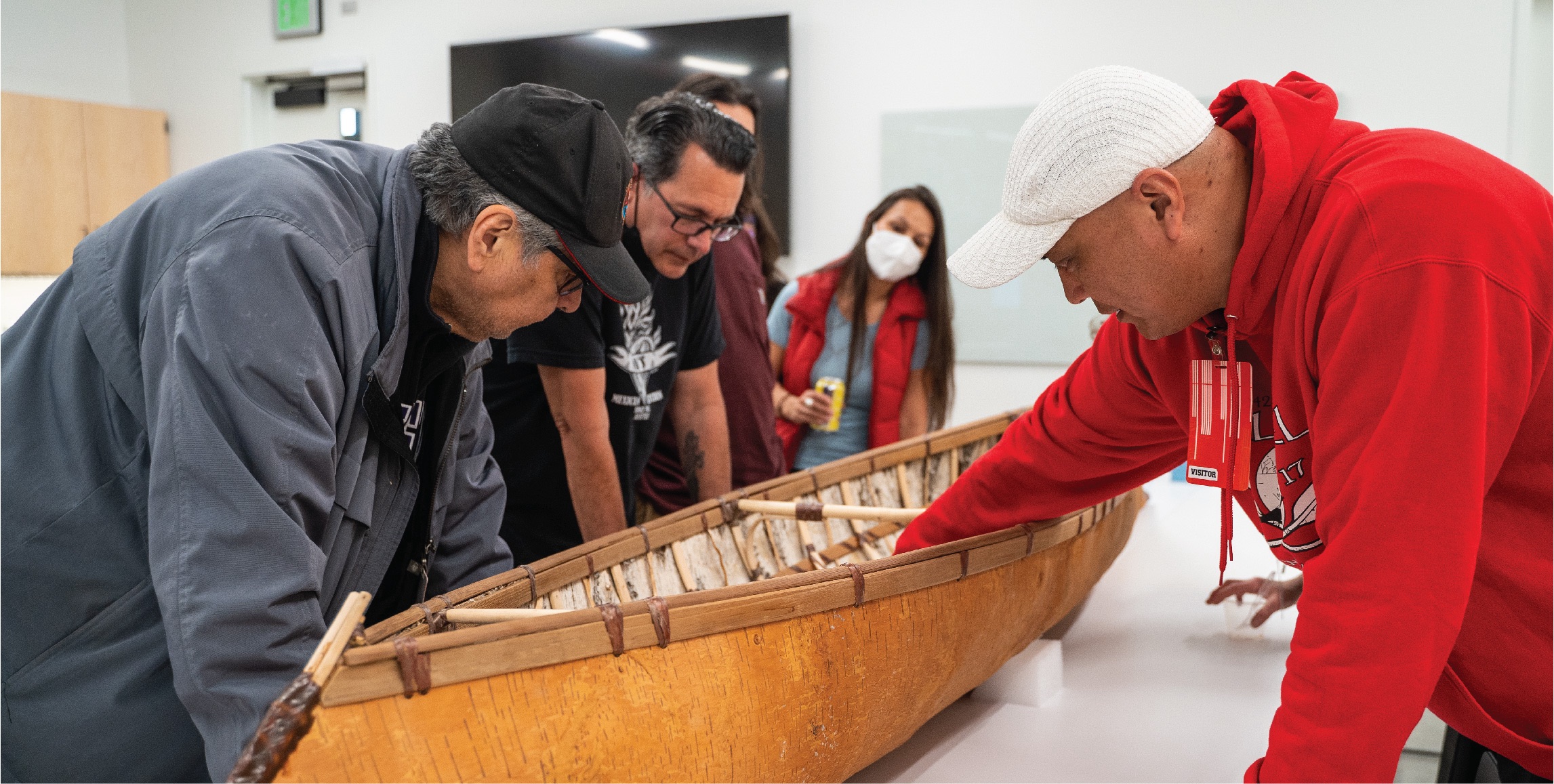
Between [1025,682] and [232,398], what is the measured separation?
1393mm

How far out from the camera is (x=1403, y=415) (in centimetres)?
88

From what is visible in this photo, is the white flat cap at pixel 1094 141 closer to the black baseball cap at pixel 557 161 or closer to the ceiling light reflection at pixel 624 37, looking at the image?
the black baseball cap at pixel 557 161

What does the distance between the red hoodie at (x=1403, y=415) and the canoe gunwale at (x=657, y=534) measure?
25.8 inches

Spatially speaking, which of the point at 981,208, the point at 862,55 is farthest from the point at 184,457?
the point at 862,55

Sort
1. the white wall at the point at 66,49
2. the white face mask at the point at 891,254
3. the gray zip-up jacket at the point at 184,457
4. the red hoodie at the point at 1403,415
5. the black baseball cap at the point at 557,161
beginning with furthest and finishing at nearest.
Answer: the white wall at the point at 66,49, the white face mask at the point at 891,254, the black baseball cap at the point at 557,161, the gray zip-up jacket at the point at 184,457, the red hoodie at the point at 1403,415

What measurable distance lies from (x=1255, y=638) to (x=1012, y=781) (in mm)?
960

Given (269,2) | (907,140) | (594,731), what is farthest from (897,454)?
(269,2)

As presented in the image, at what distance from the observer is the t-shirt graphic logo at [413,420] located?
4.53 feet

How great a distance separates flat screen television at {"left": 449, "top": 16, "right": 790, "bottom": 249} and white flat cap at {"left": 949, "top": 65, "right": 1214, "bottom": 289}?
410cm

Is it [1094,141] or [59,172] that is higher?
[59,172]

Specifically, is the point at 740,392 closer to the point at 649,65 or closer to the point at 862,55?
the point at 862,55

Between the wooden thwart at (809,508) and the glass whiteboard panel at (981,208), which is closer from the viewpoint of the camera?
the wooden thwart at (809,508)

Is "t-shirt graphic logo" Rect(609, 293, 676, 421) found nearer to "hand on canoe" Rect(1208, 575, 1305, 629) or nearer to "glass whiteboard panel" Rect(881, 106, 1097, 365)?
"hand on canoe" Rect(1208, 575, 1305, 629)

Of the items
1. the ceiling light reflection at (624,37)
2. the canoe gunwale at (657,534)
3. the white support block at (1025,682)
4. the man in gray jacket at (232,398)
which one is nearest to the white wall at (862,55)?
the ceiling light reflection at (624,37)
